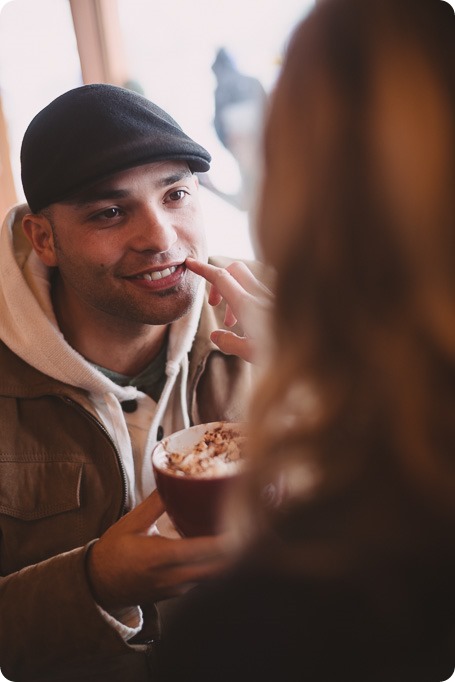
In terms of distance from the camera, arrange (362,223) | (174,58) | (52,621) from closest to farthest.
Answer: (362,223)
(52,621)
(174,58)

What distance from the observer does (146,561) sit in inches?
32.6

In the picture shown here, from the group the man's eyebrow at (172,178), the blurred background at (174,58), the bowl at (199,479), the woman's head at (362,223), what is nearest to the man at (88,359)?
the man's eyebrow at (172,178)

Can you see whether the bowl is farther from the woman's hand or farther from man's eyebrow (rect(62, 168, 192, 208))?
man's eyebrow (rect(62, 168, 192, 208))

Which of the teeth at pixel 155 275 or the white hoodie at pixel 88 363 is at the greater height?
the teeth at pixel 155 275

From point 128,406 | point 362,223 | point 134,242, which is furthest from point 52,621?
point 362,223

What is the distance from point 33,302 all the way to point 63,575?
57cm

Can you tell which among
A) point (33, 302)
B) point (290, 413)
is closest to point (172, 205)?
point (33, 302)

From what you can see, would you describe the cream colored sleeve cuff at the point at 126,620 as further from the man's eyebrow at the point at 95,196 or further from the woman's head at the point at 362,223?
the man's eyebrow at the point at 95,196

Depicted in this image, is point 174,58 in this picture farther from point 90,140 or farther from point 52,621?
point 52,621

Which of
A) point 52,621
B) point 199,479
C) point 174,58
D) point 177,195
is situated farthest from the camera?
point 174,58

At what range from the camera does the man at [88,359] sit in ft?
3.41

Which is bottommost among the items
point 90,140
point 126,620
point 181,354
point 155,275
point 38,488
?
point 126,620

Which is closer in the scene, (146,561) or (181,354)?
(146,561)

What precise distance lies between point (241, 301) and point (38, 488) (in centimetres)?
59
